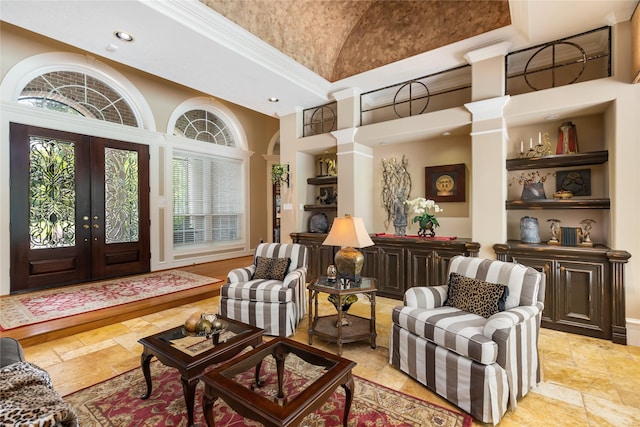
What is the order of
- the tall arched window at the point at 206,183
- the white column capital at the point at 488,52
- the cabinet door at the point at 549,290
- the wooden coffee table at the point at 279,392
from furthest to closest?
1. the tall arched window at the point at 206,183
2. the white column capital at the point at 488,52
3. the cabinet door at the point at 549,290
4. the wooden coffee table at the point at 279,392

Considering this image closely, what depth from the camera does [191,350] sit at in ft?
6.09

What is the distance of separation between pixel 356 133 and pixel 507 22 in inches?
84.6

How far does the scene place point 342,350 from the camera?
2.68 meters

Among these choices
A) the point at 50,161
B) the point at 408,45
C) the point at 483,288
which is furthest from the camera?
the point at 50,161

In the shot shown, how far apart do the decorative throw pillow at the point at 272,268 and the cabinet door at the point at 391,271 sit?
1.52 metres

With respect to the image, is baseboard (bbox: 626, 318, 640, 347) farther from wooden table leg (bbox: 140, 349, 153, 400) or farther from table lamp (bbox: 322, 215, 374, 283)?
wooden table leg (bbox: 140, 349, 153, 400)

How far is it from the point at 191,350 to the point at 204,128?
19.5ft

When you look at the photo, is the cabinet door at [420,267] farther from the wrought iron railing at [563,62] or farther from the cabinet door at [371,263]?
the wrought iron railing at [563,62]

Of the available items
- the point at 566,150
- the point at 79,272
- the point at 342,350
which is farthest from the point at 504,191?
the point at 79,272

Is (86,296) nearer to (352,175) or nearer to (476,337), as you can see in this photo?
(352,175)

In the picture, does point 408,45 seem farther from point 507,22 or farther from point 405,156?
point 405,156

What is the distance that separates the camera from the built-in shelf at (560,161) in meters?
3.06

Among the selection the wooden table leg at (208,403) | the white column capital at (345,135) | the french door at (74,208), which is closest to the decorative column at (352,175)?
the white column capital at (345,135)

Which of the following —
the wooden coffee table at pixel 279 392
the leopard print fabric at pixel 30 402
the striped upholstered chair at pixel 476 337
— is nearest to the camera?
the leopard print fabric at pixel 30 402
